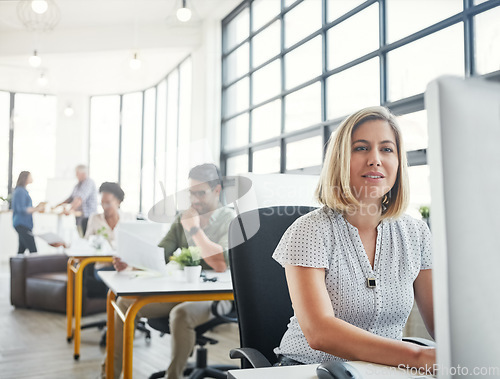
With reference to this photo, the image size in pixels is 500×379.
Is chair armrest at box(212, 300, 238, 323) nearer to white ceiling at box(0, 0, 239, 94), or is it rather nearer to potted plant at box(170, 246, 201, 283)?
potted plant at box(170, 246, 201, 283)

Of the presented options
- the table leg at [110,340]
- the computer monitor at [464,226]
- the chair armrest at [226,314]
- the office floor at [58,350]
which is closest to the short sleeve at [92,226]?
the office floor at [58,350]

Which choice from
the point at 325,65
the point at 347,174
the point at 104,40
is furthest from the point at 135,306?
the point at 104,40

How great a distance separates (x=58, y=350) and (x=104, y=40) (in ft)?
15.8

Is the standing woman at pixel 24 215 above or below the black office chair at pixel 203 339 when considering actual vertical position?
above

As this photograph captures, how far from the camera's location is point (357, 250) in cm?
116

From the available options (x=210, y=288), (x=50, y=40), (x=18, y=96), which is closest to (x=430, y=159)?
(x=210, y=288)

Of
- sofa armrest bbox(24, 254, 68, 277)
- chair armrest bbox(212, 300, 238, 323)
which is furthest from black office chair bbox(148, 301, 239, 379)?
sofa armrest bbox(24, 254, 68, 277)

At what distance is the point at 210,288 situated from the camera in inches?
74.5

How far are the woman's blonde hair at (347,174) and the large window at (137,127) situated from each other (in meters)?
5.34

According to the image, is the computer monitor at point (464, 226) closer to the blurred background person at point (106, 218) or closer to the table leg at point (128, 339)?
the table leg at point (128, 339)

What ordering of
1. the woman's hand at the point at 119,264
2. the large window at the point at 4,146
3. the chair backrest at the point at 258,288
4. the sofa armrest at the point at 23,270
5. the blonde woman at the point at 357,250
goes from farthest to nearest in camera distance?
1. the large window at the point at 4,146
2. the sofa armrest at the point at 23,270
3. the woman's hand at the point at 119,264
4. the chair backrest at the point at 258,288
5. the blonde woman at the point at 357,250

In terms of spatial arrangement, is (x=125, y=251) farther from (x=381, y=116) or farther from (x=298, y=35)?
(x=298, y=35)

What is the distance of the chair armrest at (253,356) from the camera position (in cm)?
120

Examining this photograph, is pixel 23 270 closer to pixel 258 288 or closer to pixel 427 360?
pixel 258 288
